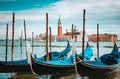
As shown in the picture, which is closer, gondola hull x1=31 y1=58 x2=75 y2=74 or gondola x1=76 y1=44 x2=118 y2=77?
gondola x1=76 y1=44 x2=118 y2=77

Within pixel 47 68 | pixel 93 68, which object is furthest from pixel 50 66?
pixel 93 68

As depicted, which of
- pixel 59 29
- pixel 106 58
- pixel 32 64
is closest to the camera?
pixel 32 64

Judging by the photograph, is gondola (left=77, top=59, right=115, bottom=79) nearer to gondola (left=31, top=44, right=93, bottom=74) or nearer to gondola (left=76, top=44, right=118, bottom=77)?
gondola (left=76, top=44, right=118, bottom=77)

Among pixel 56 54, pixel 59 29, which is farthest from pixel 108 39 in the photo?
pixel 56 54

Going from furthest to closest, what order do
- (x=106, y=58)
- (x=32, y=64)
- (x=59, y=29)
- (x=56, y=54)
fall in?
(x=59, y=29), (x=56, y=54), (x=106, y=58), (x=32, y=64)

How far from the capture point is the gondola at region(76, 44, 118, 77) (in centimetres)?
1002

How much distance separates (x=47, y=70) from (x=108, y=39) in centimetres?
9214

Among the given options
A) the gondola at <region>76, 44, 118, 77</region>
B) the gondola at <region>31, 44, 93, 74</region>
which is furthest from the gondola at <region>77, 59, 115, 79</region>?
the gondola at <region>31, 44, 93, 74</region>

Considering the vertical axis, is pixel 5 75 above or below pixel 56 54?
below

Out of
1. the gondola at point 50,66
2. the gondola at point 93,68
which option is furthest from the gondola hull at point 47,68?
the gondola at point 93,68

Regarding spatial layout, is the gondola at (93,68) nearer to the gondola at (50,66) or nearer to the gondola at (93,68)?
the gondola at (93,68)

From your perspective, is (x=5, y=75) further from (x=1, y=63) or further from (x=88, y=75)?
(x=88, y=75)

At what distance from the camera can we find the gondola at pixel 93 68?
32.9 feet

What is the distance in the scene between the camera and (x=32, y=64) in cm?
1048
